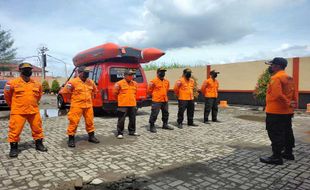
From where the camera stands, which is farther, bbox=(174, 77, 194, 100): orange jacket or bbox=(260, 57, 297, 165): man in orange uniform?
bbox=(174, 77, 194, 100): orange jacket

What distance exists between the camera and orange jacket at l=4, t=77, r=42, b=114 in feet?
16.8

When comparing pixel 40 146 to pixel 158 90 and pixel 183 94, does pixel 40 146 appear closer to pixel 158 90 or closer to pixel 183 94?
pixel 158 90

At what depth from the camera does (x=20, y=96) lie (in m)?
5.14

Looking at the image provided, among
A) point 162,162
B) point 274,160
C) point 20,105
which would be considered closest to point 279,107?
point 274,160

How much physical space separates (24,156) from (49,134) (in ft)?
6.49

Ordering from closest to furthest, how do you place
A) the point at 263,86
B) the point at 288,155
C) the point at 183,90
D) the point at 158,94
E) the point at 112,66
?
the point at 288,155, the point at 158,94, the point at 183,90, the point at 112,66, the point at 263,86

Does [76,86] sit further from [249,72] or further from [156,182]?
[249,72]

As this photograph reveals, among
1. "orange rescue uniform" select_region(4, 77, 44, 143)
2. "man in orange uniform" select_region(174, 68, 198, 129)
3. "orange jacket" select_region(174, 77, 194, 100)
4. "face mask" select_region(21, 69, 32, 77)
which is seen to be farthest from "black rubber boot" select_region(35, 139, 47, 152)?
"orange jacket" select_region(174, 77, 194, 100)

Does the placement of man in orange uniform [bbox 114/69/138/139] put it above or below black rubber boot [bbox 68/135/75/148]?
above

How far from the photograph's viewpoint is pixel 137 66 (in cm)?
1031

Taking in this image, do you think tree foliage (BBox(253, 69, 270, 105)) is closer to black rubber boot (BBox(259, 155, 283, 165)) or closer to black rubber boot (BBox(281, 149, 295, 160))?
black rubber boot (BBox(281, 149, 295, 160))

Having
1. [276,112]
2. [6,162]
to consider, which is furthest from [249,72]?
[6,162]

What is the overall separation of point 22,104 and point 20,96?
0.52 feet

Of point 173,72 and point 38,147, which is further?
point 173,72
